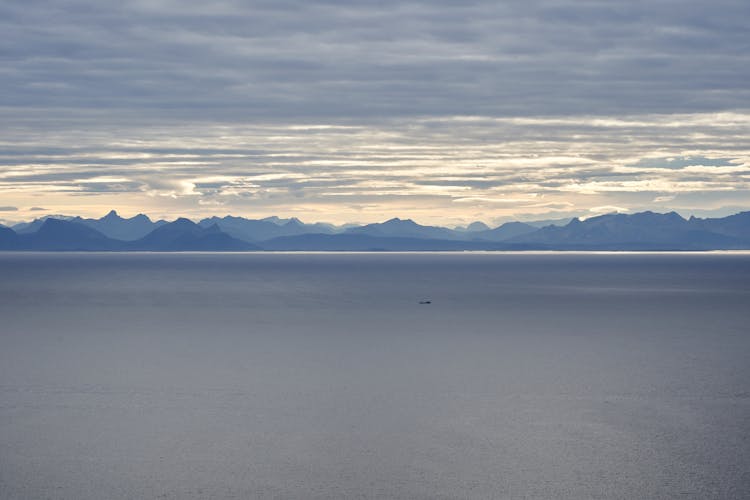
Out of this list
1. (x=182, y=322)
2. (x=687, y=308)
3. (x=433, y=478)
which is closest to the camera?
(x=433, y=478)

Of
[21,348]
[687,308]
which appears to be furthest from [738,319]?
[21,348]

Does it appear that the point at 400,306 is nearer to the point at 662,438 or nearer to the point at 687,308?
the point at 687,308

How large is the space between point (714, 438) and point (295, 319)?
66.6m

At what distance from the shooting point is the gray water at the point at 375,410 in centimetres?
2908

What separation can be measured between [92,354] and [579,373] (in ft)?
119

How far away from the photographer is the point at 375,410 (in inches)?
1626

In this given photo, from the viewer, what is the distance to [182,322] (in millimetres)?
92125

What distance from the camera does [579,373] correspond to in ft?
176

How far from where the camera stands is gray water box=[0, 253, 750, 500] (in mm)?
29078

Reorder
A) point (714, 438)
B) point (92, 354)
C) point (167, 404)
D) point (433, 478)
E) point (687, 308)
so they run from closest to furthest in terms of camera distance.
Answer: point (433, 478)
point (714, 438)
point (167, 404)
point (92, 354)
point (687, 308)

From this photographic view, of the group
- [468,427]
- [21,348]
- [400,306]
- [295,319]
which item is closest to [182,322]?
[295,319]

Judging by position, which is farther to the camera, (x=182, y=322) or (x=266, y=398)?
(x=182, y=322)

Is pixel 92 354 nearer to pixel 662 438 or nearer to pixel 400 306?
pixel 662 438

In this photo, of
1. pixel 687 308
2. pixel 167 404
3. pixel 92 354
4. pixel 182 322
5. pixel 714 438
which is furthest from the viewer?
pixel 687 308
